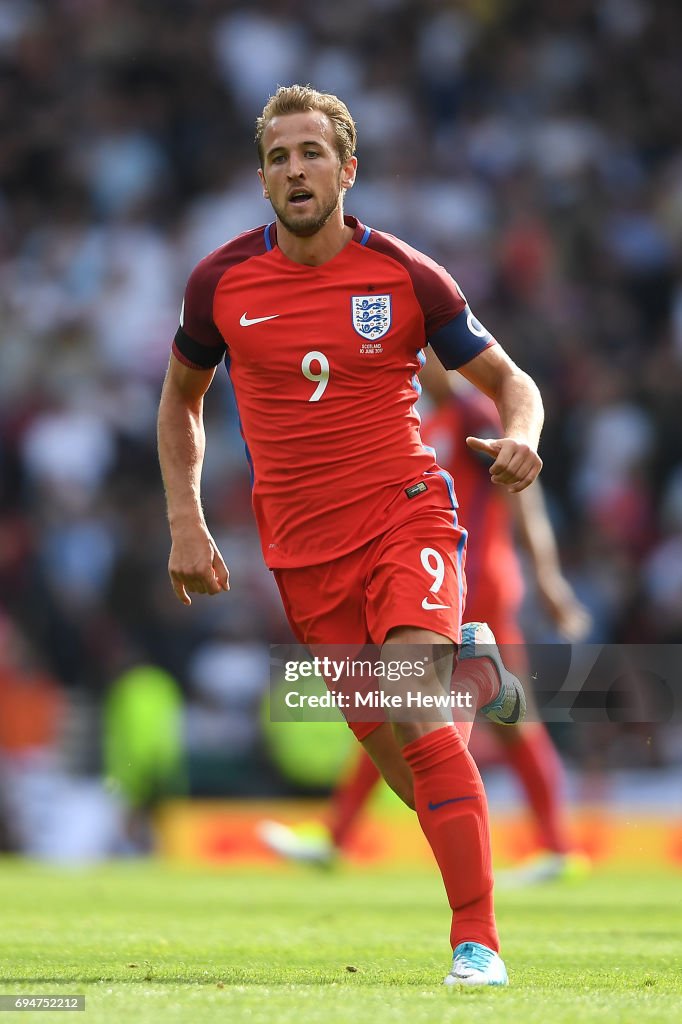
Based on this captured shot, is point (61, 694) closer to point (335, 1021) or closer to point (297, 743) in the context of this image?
point (297, 743)

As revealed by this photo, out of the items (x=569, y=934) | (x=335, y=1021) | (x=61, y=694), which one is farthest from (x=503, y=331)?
(x=335, y=1021)

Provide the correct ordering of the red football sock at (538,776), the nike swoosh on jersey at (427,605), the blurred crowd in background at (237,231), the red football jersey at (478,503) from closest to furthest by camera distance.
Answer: the nike swoosh on jersey at (427,605) < the red football jersey at (478,503) < the red football sock at (538,776) < the blurred crowd in background at (237,231)

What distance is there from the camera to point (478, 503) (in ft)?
27.5

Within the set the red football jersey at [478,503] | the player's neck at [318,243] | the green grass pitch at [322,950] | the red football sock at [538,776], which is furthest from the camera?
the red football sock at [538,776]

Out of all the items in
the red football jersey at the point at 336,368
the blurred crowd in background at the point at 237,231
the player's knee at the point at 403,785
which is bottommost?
the player's knee at the point at 403,785

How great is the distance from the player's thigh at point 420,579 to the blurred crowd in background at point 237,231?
7.90 m

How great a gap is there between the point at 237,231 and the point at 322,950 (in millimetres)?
11003

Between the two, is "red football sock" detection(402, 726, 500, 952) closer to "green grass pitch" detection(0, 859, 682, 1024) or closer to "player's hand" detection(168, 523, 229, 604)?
"green grass pitch" detection(0, 859, 682, 1024)

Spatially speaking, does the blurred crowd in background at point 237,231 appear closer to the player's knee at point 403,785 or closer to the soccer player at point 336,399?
the player's knee at point 403,785

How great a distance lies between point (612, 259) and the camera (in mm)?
15719

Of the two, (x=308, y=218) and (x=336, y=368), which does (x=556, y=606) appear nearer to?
(x=336, y=368)

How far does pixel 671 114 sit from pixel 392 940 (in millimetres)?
13017

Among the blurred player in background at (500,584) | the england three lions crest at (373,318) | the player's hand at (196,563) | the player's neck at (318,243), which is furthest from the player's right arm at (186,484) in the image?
the blurred player in background at (500,584)

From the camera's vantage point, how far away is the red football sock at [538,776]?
8.48m
